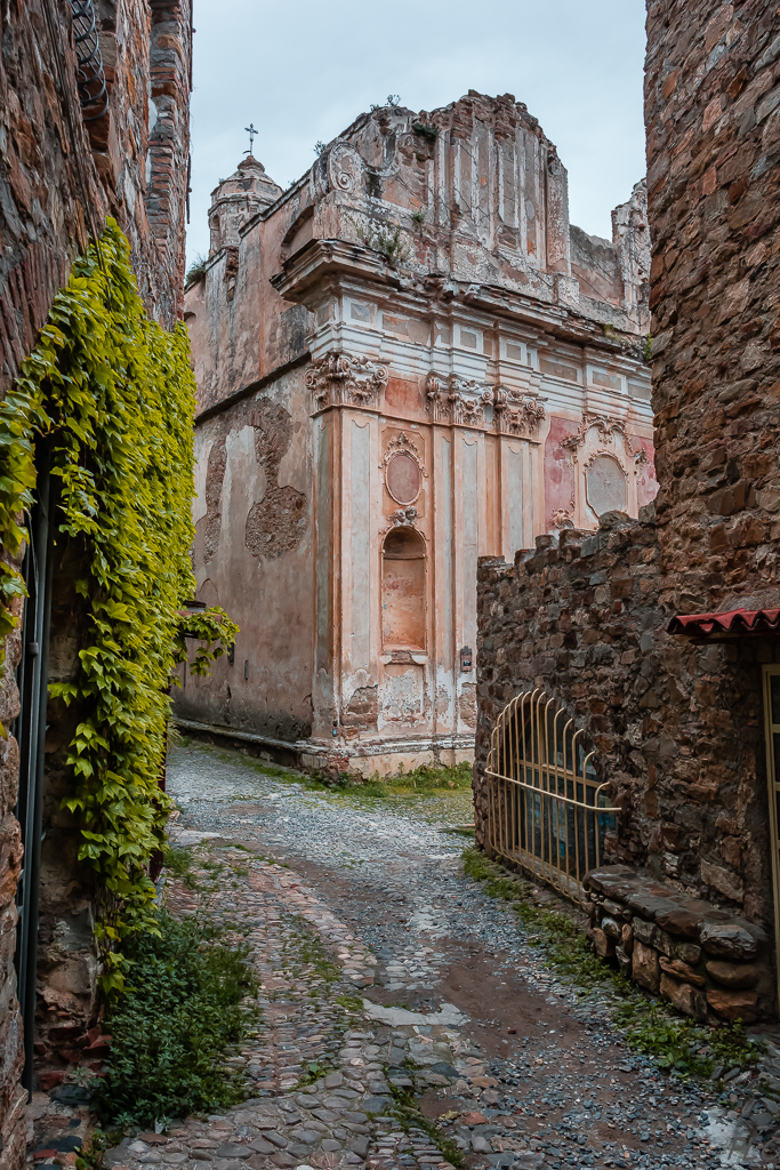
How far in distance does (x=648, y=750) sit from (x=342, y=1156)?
307 cm

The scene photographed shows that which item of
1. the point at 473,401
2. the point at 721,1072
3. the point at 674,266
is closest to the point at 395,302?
the point at 473,401

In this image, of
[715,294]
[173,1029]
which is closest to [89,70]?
[715,294]

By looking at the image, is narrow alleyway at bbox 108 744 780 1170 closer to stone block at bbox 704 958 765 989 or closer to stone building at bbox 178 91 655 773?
stone block at bbox 704 958 765 989

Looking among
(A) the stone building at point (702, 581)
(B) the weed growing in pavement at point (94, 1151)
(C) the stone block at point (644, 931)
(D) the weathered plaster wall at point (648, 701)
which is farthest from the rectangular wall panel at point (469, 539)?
(B) the weed growing in pavement at point (94, 1151)

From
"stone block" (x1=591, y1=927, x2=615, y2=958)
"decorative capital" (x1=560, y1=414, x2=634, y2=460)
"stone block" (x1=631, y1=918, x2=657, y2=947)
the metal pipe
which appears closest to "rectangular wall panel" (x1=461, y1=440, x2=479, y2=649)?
"decorative capital" (x1=560, y1=414, x2=634, y2=460)

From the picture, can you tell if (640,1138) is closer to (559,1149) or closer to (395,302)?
(559,1149)

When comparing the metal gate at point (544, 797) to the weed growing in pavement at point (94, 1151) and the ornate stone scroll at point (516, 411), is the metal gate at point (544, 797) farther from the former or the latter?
the ornate stone scroll at point (516, 411)

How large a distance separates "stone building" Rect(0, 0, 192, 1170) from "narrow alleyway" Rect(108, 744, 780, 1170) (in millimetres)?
855

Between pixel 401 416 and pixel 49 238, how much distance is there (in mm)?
11577

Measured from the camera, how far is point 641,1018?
4.52 m

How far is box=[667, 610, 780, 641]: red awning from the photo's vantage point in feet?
12.1

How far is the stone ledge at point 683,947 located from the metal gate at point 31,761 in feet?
10.7

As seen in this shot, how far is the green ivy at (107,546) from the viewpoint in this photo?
2.96 meters

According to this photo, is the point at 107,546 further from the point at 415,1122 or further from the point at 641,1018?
the point at 641,1018
